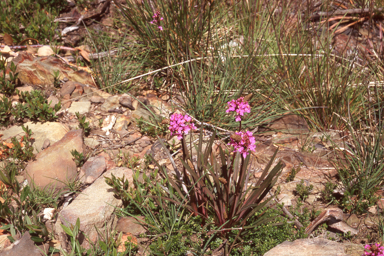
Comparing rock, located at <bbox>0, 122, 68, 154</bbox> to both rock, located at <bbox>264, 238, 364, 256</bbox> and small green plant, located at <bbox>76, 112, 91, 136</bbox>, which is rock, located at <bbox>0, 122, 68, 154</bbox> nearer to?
small green plant, located at <bbox>76, 112, 91, 136</bbox>

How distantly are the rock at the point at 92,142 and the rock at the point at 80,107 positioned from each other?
0.42 m

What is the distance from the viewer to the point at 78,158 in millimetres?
2953

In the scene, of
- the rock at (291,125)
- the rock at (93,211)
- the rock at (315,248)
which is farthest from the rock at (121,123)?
the rock at (315,248)

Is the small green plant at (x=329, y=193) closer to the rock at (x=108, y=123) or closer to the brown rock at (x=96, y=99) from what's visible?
the rock at (x=108, y=123)

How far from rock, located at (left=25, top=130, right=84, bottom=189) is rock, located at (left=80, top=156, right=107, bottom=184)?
84mm

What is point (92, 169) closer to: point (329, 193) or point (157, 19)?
point (157, 19)

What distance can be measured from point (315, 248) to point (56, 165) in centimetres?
229

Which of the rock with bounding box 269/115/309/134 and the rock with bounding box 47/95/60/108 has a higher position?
the rock with bounding box 47/95/60/108

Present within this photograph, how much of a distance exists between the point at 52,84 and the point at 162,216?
2364 millimetres

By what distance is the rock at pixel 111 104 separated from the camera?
3.63 meters

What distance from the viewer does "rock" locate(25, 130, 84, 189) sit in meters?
2.84

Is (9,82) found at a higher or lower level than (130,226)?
higher

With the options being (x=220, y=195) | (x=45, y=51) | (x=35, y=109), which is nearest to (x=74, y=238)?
(x=220, y=195)

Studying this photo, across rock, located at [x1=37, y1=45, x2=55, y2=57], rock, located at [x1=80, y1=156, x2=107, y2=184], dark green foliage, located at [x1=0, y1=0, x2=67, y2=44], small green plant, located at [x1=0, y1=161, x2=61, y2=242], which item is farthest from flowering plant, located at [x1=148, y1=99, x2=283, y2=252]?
dark green foliage, located at [x1=0, y1=0, x2=67, y2=44]
